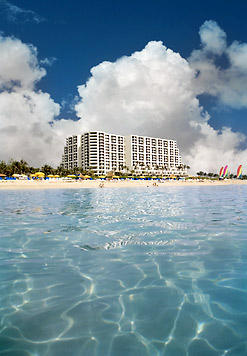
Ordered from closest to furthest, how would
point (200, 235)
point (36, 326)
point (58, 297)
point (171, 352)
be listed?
point (171, 352), point (36, 326), point (58, 297), point (200, 235)

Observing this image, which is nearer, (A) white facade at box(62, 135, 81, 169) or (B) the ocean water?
(B) the ocean water

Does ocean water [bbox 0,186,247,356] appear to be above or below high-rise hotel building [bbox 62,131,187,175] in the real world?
below

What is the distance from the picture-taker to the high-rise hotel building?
15538 cm

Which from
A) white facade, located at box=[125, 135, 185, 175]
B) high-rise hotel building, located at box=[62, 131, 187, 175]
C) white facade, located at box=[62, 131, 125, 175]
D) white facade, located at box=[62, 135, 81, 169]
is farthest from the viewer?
white facade, located at box=[125, 135, 185, 175]

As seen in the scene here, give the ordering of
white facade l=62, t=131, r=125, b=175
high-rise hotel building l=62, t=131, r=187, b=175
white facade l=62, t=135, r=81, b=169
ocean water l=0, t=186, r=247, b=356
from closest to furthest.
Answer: ocean water l=0, t=186, r=247, b=356 < white facade l=62, t=131, r=125, b=175 < high-rise hotel building l=62, t=131, r=187, b=175 < white facade l=62, t=135, r=81, b=169

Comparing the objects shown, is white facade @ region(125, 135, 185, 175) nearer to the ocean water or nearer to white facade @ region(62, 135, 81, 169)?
white facade @ region(62, 135, 81, 169)

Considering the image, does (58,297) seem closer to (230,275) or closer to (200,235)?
(230,275)

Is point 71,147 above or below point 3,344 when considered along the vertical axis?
above

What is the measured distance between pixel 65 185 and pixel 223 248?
2077 inches

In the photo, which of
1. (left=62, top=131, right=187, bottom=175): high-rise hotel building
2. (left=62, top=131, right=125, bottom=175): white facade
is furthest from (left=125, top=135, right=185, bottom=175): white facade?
(left=62, top=131, right=125, bottom=175): white facade

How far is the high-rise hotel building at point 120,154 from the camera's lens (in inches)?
6117

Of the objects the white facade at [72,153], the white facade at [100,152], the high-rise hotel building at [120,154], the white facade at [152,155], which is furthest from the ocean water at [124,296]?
the white facade at [72,153]

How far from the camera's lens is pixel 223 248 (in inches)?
251

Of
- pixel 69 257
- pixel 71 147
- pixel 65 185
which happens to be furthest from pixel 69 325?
pixel 71 147
